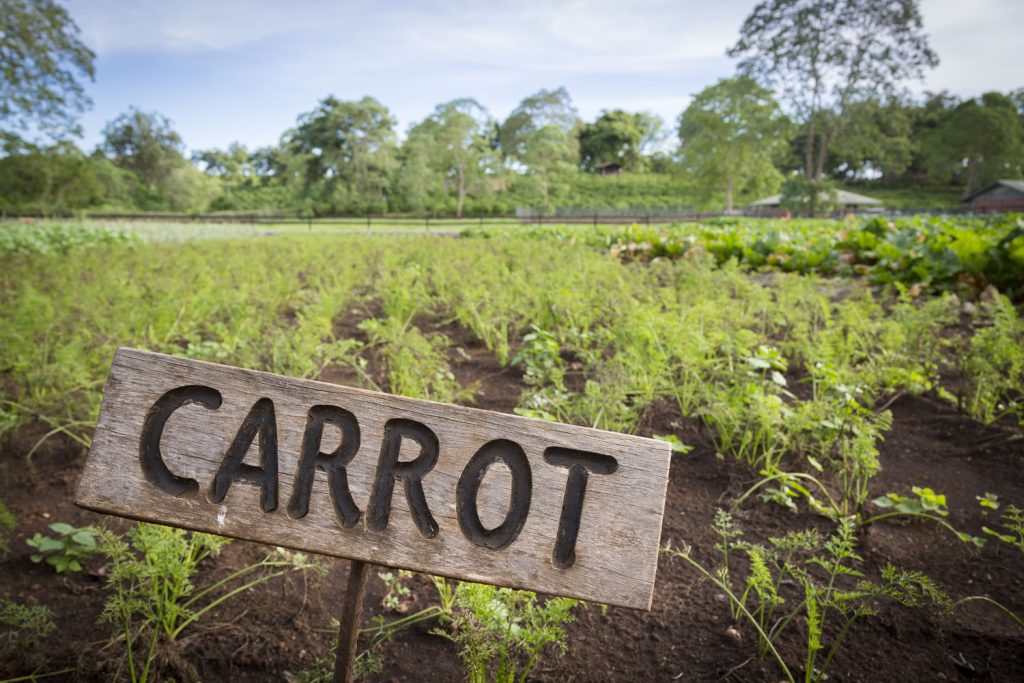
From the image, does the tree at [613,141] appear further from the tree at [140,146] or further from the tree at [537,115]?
the tree at [140,146]

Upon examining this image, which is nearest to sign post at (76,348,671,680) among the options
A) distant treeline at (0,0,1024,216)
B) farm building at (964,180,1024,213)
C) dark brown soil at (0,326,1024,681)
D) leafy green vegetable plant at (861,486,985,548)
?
dark brown soil at (0,326,1024,681)

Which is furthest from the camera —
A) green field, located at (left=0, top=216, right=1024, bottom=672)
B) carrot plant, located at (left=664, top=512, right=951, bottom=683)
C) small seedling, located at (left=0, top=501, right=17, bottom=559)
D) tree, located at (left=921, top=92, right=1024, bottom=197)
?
tree, located at (left=921, top=92, right=1024, bottom=197)

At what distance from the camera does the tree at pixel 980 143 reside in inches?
1768

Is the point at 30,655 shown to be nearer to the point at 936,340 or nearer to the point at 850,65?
the point at 936,340

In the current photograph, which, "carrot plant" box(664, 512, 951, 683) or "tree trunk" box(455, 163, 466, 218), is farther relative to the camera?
"tree trunk" box(455, 163, 466, 218)

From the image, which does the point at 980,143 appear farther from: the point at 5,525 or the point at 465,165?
the point at 5,525

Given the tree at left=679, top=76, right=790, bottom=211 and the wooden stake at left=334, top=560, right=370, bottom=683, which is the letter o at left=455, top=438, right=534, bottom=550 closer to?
the wooden stake at left=334, top=560, right=370, bottom=683

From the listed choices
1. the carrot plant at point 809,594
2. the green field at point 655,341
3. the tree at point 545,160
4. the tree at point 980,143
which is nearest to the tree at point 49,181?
the tree at point 545,160

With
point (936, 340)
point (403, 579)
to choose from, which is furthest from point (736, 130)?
point (403, 579)

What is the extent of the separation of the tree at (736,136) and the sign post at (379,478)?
3583 centimetres

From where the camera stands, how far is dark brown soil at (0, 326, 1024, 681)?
1385 millimetres

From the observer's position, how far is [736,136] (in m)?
33.7

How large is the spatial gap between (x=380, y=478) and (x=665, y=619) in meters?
0.97

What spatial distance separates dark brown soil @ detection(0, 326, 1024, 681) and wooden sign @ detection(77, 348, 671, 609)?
532 millimetres
